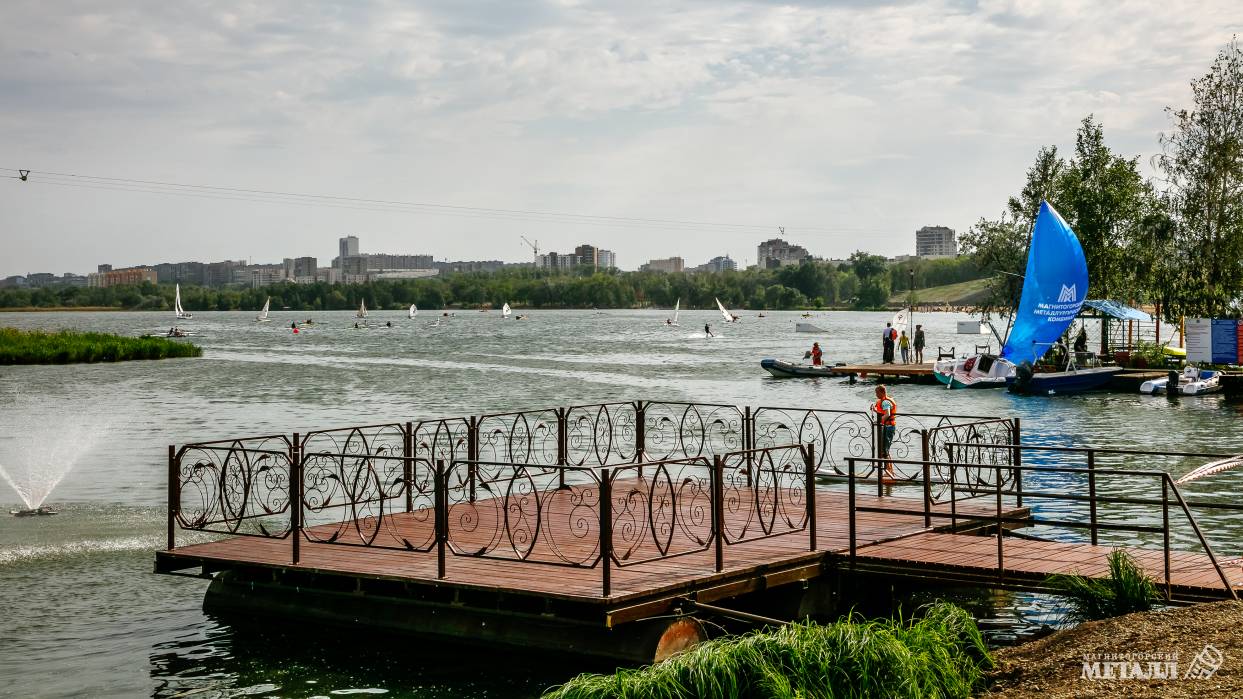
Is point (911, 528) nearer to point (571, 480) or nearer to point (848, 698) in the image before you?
point (848, 698)

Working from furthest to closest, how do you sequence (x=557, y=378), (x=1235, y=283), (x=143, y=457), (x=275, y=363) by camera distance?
(x=275, y=363) → (x=557, y=378) → (x=1235, y=283) → (x=143, y=457)

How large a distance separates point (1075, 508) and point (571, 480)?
9929mm

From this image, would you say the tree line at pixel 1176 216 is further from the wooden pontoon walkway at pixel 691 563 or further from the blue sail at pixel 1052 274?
the wooden pontoon walkway at pixel 691 563

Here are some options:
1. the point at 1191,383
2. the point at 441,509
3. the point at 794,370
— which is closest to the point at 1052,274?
the point at 1191,383

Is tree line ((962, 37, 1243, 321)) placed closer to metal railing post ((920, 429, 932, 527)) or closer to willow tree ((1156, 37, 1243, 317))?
willow tree ((1156, 37, 1243, 317))

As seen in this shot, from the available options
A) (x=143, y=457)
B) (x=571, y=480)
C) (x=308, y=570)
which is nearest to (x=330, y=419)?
(x=143, y=457)

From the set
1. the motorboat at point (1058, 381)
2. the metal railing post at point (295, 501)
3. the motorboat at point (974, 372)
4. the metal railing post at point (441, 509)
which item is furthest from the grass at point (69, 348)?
the metal railing post at point (441, 509)

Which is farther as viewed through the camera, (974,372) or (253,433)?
(974,372)

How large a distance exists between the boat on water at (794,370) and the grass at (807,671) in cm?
5618

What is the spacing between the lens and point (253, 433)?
42.1 m

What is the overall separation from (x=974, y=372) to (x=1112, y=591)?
47174 mm

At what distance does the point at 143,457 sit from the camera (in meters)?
34.3

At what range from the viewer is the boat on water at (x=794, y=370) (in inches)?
2635

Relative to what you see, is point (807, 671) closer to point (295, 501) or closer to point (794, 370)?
point (295, 501)
